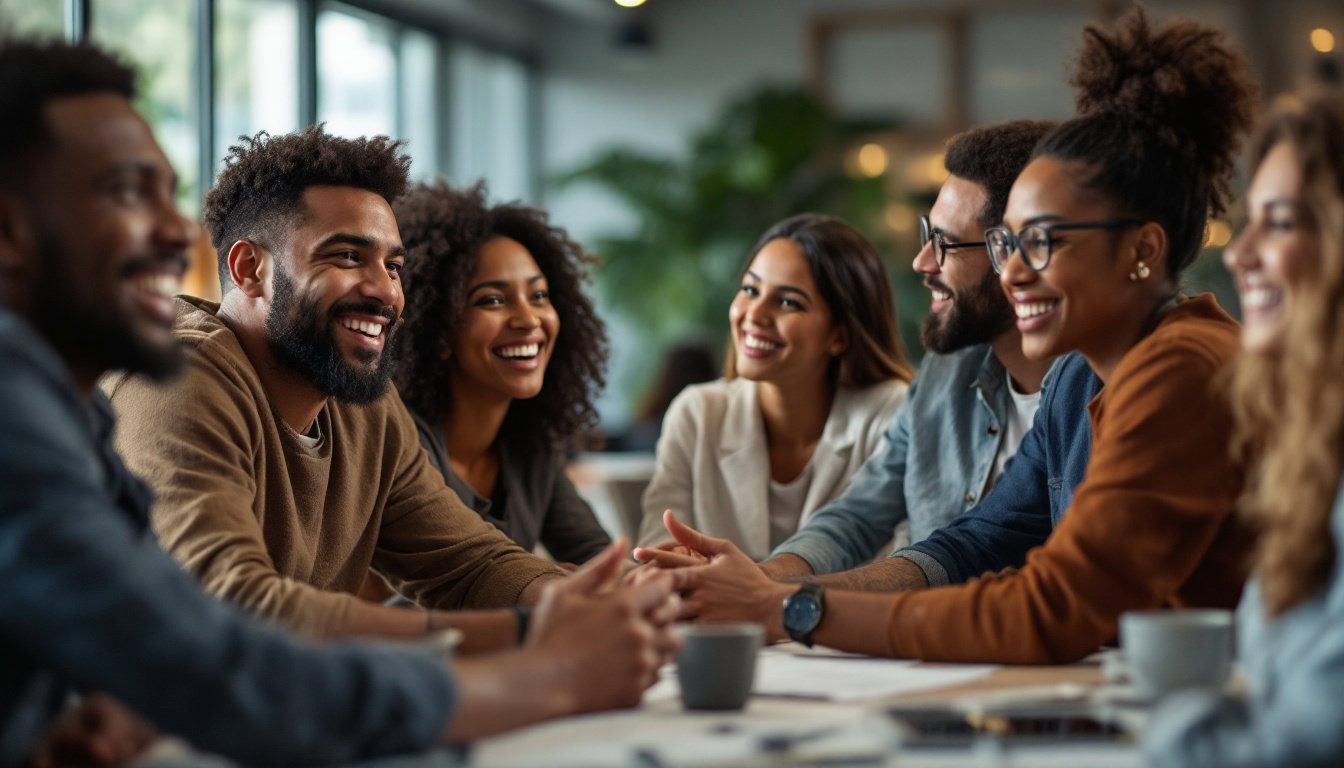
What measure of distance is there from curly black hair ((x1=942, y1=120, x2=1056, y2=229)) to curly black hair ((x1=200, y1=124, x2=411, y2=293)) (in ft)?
3.91

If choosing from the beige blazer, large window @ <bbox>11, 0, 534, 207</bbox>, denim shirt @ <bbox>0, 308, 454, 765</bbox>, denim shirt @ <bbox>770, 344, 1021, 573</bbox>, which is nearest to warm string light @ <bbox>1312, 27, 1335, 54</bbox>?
large window @ <bbox>11, 0, 534, 207</bbox>

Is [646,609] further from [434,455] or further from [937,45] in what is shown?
[937,45]

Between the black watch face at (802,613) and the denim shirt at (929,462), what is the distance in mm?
829

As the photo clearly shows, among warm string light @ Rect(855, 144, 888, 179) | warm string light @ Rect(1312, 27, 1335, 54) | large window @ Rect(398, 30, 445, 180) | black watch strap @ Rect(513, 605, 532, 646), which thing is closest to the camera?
black watch strap @ Rect(513, 605, 532, 646)

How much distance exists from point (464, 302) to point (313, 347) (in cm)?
91

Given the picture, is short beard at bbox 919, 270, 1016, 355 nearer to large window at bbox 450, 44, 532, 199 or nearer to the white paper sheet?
the white paper sheet

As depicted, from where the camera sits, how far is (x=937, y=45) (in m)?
9.10

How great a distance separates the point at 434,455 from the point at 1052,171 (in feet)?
5.22

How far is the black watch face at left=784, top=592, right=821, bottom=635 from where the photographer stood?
1.87 meters

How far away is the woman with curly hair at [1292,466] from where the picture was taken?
45.4 inches

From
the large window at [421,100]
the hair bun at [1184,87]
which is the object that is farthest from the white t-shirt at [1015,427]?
the large window at [421,100]

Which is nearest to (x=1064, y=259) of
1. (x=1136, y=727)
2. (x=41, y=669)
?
(x=1136, y=727)

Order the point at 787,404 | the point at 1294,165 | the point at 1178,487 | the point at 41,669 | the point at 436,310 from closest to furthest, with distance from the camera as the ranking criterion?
the point at 41,669 → the point at 1294,165 → the point at 1178,487 → the point at 436,310 → the point at 787,404

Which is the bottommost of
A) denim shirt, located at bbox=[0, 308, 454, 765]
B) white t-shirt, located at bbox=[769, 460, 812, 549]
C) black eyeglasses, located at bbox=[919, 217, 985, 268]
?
white t-shirt, located at bbox=[769, 460, 812, 549]
